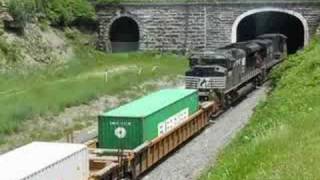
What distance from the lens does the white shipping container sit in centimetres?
1617

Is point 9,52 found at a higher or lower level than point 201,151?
higher

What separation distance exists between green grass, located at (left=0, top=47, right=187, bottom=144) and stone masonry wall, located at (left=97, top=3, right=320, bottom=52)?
1.42 meters

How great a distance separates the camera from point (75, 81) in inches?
Result: 1635

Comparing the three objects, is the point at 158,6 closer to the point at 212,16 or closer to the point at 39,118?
the point at 212,16

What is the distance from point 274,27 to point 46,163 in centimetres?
5161

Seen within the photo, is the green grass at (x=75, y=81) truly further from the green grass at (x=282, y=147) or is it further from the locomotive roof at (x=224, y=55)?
the green grass at (x=282, y=147)

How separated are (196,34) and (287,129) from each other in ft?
139

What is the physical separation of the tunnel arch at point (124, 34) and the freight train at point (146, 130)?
63.0ft

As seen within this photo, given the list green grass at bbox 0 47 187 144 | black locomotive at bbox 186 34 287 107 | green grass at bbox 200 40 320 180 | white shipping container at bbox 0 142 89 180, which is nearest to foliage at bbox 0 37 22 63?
green grass at bbox 0 47 187 144

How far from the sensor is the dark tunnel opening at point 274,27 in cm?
6438

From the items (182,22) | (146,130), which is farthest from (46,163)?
(182,22)

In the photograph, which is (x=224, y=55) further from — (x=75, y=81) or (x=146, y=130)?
(x=146, y=130)

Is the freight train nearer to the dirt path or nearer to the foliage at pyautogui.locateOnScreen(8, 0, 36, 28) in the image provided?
the dirt path

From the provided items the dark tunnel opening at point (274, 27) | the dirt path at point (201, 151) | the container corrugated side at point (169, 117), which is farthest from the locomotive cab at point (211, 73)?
the dark tunnel opening at point (274, 27)
